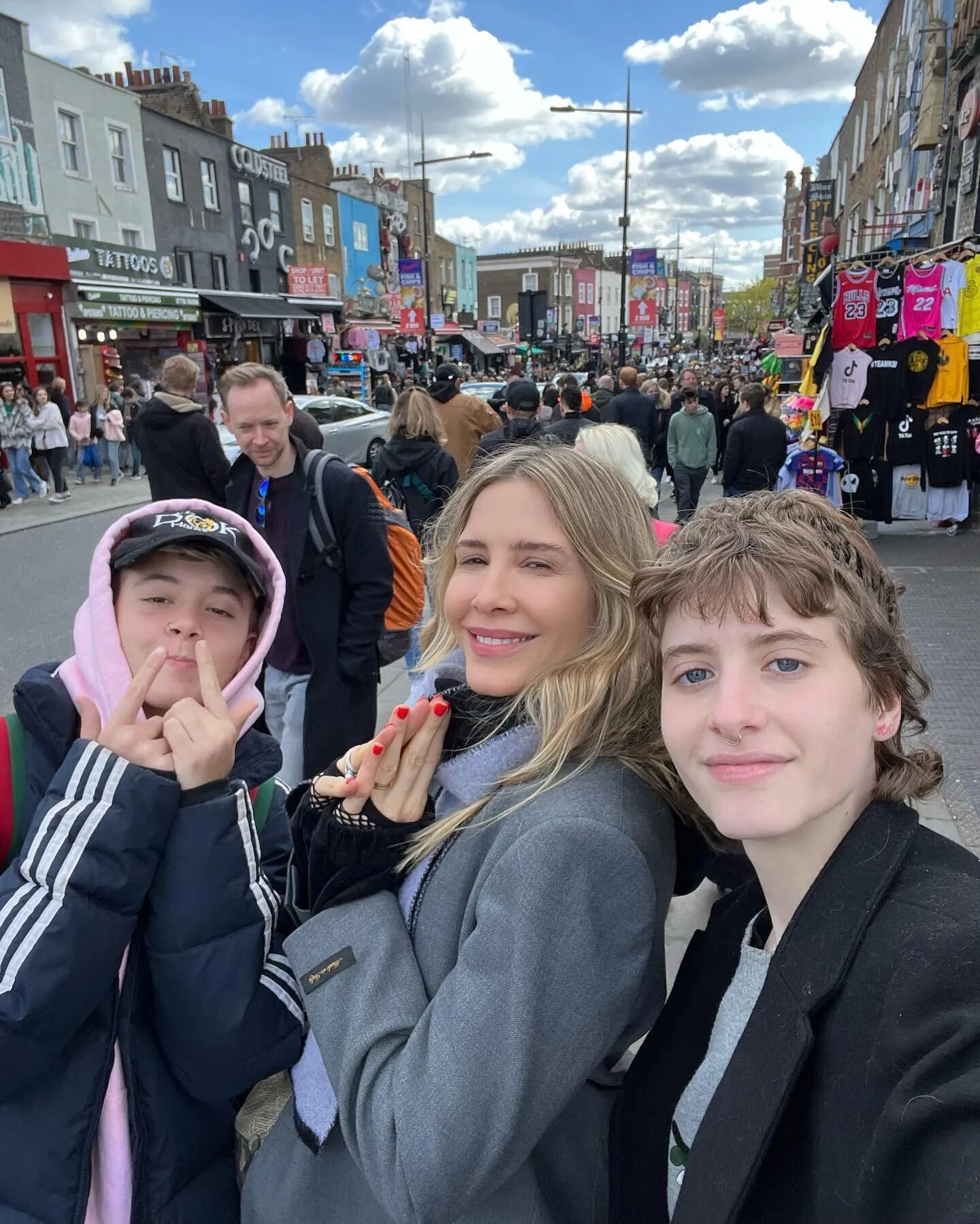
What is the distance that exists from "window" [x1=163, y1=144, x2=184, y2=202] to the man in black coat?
18.7 m

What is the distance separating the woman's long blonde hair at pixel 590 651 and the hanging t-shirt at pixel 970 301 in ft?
25.6

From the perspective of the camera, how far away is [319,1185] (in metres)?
1.25

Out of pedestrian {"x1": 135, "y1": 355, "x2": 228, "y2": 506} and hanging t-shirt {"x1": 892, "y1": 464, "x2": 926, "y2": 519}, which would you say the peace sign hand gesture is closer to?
pedestrian {"x1": 135, "y1": 355, "x2": 228, "y2": 506}

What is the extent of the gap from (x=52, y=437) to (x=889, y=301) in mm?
13100

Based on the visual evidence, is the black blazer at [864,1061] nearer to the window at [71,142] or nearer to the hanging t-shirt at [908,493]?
the hanging t-shirt at [908,493]

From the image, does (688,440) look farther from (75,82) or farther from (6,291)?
(75,82)

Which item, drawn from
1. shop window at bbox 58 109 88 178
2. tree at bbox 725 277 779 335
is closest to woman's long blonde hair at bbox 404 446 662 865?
shop window at bbox 58 109 88 178

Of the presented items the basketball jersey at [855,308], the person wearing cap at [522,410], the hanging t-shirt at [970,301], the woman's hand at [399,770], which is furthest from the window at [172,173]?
the woman's hand at [399,770]

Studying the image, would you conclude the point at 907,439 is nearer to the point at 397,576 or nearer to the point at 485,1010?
the point at 397,576

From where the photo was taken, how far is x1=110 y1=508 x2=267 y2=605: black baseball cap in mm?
1543

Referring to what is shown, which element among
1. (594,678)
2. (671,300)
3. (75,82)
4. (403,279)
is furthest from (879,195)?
(671,300)

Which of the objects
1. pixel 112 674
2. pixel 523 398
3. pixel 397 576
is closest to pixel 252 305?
pixel 523 398

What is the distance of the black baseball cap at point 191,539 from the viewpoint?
1543 mm

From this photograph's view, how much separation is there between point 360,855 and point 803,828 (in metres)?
0.66
